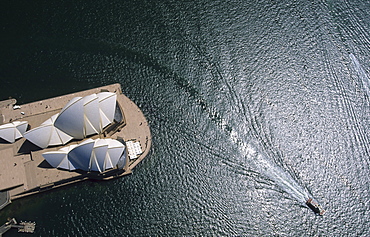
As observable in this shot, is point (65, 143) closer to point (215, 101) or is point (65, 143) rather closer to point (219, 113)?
point (219, 113)

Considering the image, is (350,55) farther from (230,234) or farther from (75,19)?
(75,19)

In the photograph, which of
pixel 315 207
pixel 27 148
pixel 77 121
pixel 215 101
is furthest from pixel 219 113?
pixel 27 148

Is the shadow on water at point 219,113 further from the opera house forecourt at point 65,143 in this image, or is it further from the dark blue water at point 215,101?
the opera house forecourt at point 65,143

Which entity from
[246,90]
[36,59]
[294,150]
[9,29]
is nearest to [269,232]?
[294,150]

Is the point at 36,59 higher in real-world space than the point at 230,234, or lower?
higher

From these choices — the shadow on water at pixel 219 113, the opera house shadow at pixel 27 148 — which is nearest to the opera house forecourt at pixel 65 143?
the opera house shadow at pixel 27 148

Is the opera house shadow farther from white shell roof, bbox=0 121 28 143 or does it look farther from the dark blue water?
the dark blue water

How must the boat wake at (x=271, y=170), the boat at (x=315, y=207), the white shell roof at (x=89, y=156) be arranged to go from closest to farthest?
the white shell roof at (x=89, y=156), the boat at (x=315, y=207), the boat wake at (x=271, y=170)
